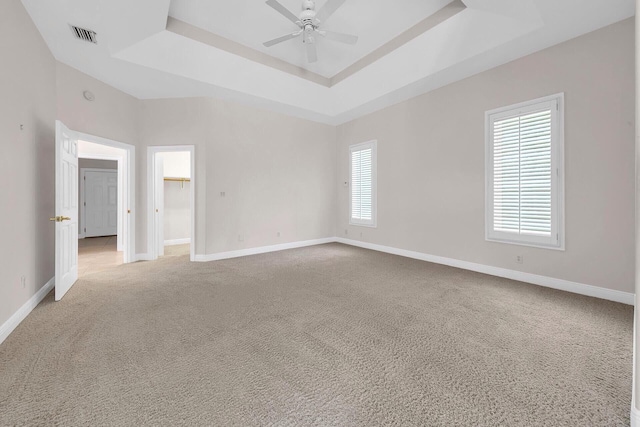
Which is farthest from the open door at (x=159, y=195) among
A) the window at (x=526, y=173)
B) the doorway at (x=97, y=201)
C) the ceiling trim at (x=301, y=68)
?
the window at (x=526, y=173)

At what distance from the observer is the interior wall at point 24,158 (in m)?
2.39

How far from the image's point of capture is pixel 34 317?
2674 mm

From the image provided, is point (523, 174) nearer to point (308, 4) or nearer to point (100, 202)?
point (308, 4)

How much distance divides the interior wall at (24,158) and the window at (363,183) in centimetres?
531

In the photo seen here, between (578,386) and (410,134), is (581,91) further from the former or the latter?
(578,386)

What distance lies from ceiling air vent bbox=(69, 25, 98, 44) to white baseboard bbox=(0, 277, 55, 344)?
9.90 feet

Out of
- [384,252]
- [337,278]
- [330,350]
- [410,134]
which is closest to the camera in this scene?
[330,350]

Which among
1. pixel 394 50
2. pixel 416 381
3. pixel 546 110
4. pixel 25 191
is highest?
pixel 394 50

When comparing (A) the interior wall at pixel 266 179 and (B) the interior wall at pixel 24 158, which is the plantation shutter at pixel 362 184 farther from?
(B) the interior wall at pixel 24 158

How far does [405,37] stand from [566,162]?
2978mm

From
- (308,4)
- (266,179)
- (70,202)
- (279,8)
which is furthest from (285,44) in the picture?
(70,202)

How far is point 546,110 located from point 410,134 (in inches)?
84.4

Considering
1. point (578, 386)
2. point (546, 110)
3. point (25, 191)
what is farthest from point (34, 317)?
point (546, 110)

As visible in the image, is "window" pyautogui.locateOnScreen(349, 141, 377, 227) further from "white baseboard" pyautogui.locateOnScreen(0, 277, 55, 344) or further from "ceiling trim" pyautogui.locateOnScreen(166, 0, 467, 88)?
"white baseboard" pyautogui.locateOnScreen(0, 277, 55, 344)
